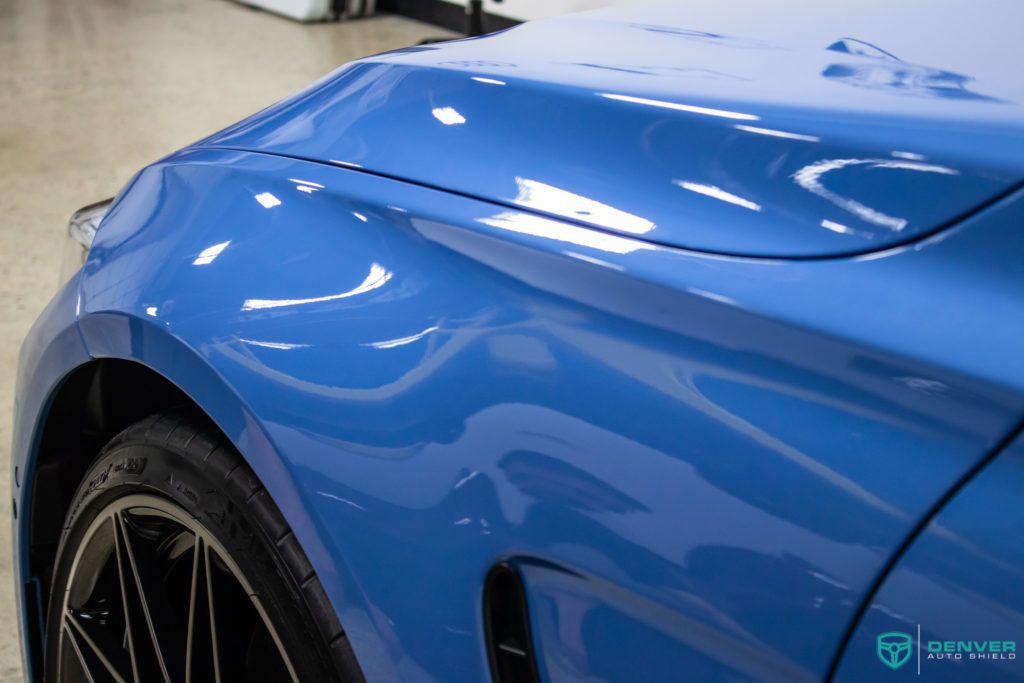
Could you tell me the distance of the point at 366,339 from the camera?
0.80 meters

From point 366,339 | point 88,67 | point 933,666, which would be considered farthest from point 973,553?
point 88,67

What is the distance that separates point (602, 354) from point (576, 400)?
3 centimetres

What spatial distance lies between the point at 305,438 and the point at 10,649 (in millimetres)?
1313

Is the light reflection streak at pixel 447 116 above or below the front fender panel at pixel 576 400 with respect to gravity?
above

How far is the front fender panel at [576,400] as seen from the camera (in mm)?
577

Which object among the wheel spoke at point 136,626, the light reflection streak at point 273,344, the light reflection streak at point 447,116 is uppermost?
the light reflection streak at point 447,116

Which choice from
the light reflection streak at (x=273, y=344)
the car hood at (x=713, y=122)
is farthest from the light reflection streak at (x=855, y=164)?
the light reflection streak at (x=273, y=344)

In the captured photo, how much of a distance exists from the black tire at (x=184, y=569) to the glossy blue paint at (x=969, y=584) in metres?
0.48

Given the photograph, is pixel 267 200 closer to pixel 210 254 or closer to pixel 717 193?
pixel 210 254

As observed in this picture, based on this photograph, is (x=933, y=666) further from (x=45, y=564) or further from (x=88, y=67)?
(x=88, y=67)

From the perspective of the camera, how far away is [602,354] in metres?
0.68

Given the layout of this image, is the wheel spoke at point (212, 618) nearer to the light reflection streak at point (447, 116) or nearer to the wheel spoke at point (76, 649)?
the wheel spoke at point (76, 649)

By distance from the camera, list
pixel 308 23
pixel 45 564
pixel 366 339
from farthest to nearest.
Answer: pixel 308 23 < pixel 45 564 < pixel 366 339

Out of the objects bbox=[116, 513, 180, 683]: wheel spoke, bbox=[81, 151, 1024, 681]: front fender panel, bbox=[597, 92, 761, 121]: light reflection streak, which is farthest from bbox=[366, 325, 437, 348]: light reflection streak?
bbox=[116, 513, 180, 683]: wheel spoke
